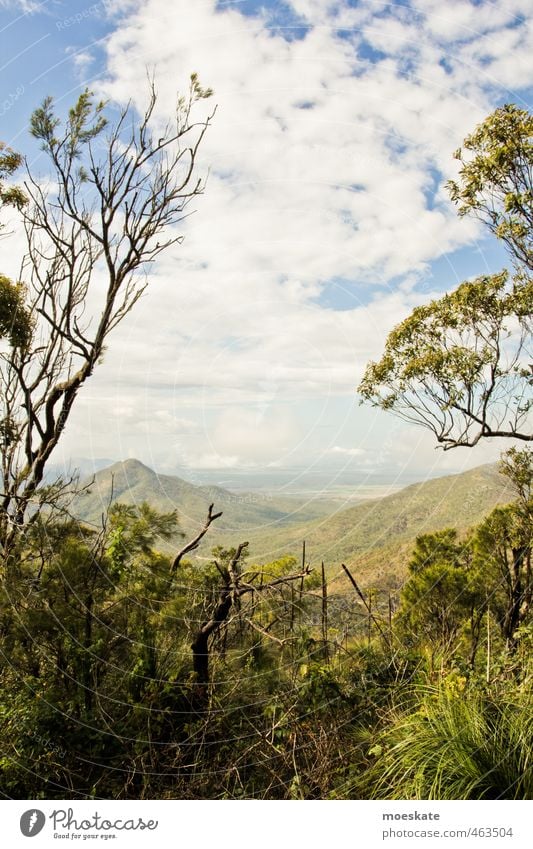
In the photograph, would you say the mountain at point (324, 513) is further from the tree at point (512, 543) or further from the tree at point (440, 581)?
the tree at point (440, 581)

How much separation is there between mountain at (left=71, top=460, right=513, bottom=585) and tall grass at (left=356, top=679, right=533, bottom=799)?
2443 millimetres

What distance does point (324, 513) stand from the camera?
10.5 m

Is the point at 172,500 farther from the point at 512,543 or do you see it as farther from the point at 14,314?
the point at 512,543

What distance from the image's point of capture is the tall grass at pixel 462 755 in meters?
3.21
